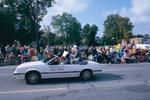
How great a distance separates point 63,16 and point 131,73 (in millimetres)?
105999

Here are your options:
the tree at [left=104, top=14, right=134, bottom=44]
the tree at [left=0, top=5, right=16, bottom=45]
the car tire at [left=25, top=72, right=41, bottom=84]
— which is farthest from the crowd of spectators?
the tree at [left=104, top=14, right=134, bottom=44]

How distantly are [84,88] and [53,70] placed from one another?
94.8 inches

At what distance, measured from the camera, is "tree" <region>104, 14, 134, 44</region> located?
92.2m

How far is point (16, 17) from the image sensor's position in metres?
53.8

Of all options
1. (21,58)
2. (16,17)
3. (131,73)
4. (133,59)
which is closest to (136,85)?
(131,73)

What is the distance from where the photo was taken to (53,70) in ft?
50.9

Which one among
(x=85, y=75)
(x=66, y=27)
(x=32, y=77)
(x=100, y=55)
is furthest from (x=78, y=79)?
(x=66, y=27)

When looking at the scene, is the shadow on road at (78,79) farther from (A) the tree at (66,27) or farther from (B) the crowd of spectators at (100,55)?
(A) the tree at (66,27)

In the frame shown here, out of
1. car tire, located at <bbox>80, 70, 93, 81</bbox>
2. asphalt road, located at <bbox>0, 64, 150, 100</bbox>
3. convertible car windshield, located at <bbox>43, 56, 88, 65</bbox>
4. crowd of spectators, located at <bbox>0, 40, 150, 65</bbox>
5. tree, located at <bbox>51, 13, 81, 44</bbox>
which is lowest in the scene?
asphalt road, located at <bbox>0, 64, 150, 100</bbox>

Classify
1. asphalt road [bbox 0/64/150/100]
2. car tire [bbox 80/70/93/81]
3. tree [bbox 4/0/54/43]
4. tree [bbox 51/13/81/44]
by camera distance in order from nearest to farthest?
asphalt road [bbox 0/64/150/100], car tire [bbox 80/70/93/81], tree [bbox 4/0/54/43], tree [bbox 51/13/81/44]

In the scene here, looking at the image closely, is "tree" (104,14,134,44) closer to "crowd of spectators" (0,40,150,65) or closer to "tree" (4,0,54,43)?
"tree" (4,0,54,43)

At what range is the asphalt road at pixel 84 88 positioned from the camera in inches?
472

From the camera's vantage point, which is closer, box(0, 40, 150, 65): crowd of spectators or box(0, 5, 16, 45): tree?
box(0, 40, 150, 65): crowd of spectators

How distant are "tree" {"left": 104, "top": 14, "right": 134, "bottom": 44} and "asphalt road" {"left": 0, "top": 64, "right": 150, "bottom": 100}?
71.5 metres
